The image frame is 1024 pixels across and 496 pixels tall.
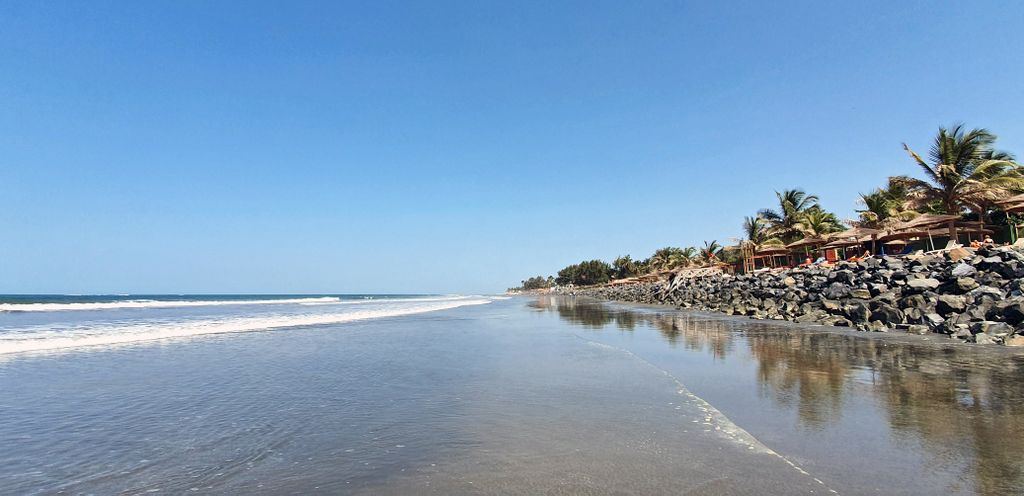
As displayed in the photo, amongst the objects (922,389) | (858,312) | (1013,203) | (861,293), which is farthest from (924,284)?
(922,389)

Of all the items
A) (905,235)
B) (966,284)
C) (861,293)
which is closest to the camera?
(966,284)

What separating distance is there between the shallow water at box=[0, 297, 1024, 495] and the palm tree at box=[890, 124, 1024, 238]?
58.9 feet

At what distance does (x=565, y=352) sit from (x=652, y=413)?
623 centimetres

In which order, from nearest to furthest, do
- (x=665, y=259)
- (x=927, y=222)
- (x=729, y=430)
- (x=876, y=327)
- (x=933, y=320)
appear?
1. (x=729, y=430)
2. (x=933, y=320)
3. (x=876, y=327)
4. (x=927, y=222)
5. (x=665, y=259)

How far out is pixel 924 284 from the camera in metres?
15.3

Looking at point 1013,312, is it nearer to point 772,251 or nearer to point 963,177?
point 963,177

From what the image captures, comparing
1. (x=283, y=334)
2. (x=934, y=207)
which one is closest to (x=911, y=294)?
(x=283, y=334)

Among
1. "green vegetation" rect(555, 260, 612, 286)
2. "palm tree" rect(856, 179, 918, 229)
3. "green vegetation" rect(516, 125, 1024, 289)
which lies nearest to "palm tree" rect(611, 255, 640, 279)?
"green vegetation" rect(555, 260, 612, 286)

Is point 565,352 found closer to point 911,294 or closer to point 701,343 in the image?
point 701,343

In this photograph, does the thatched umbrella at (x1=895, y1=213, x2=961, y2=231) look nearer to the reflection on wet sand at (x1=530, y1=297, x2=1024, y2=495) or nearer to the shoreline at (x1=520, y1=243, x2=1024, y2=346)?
the shoreline at (x1=520, y1=243, x2=1024, y2=346)

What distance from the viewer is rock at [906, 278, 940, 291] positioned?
15.2 m

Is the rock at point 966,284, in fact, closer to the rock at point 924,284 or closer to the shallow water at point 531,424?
the rock at point 924,284

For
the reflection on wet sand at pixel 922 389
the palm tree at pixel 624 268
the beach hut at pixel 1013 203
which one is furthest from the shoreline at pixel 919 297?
the palm tree at pixel 624 268

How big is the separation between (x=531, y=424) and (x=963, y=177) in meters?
29.2
